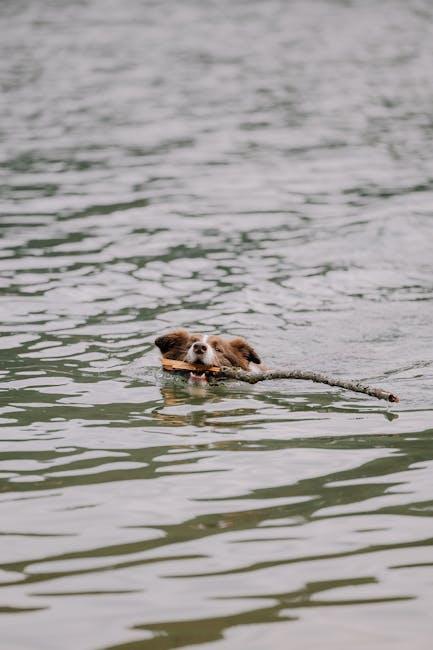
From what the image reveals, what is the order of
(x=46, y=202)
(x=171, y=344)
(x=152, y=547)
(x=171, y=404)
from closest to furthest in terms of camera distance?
(x=152, y=547), (x=171, y=404), (x=171, y=344), (x=46, y=202)

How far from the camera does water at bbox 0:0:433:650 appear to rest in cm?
510

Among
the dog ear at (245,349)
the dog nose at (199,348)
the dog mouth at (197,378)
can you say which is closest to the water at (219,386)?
the dog mouth at (197,378)

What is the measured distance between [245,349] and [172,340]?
661 mm

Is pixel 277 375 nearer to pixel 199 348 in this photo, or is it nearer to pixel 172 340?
pixel 199 348

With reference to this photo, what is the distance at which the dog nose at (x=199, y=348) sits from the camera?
10.1 meters

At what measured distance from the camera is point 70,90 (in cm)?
3142

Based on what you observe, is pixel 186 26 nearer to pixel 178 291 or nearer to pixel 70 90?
pixel 70 90

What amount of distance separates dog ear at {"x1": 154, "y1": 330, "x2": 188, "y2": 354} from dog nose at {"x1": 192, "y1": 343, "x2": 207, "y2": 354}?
0.54 m

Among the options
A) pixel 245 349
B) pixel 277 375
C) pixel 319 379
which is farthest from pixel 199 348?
pixel 319 379

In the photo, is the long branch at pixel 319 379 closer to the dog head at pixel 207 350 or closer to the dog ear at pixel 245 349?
the dog head at pixel 207 350

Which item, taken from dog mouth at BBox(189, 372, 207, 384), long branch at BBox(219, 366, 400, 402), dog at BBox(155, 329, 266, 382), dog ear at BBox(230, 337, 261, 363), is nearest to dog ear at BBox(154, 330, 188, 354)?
dog at BBox(155, 329, 266, 382)

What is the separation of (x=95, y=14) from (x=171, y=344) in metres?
37.2

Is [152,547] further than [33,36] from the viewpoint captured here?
No

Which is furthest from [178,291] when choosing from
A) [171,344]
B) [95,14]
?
[95,14]
